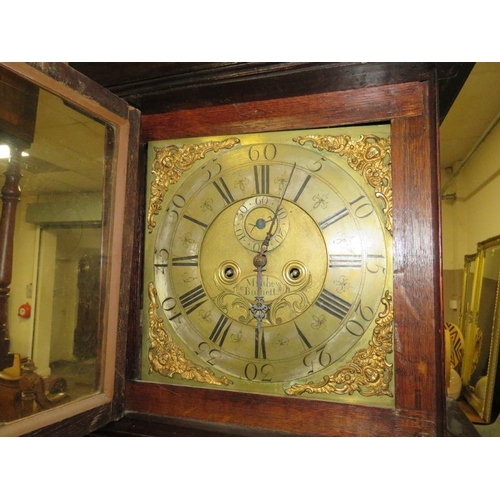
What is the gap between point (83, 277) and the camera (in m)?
0.97

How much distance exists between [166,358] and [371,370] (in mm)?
562

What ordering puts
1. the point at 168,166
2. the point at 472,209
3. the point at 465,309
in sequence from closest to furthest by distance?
1. the point at 168,166
2. the point at 465,309
3. the point at 472,209

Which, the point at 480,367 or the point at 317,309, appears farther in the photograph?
the point at 480,367

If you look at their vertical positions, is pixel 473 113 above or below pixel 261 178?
above

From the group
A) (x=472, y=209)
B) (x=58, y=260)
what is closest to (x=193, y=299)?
(x=58, y=260)

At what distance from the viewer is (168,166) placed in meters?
1.16

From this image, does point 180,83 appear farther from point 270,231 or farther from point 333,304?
point 333,304

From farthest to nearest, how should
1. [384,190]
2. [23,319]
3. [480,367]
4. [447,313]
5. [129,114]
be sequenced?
[447,313] < [480,367] < [129,114] < [384,190] < [23,319]

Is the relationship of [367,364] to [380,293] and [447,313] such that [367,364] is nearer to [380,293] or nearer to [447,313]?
[380,293]

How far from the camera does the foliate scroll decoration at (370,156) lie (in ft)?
3.15

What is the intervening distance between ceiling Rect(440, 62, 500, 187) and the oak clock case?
3.39ft

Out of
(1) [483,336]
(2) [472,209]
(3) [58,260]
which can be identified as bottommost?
(1) [483,336]

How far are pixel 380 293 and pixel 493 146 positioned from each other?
1.62 m

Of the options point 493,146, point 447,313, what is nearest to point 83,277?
point 493,146
